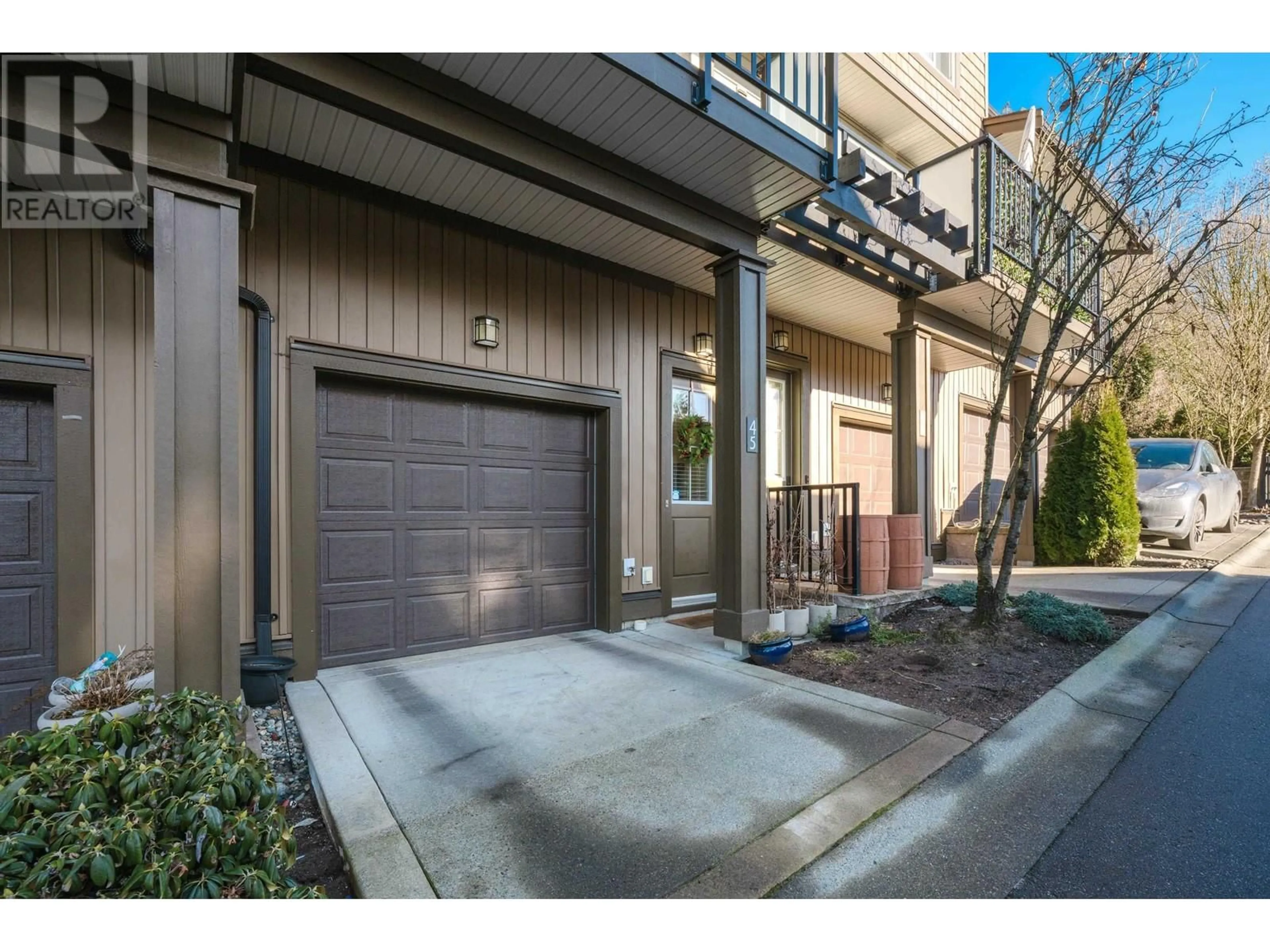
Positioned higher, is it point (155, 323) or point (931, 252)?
point (931, 252)

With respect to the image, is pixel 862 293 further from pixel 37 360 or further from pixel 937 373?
pixel 37 360

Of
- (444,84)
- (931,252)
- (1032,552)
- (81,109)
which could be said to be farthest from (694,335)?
(1032,552)

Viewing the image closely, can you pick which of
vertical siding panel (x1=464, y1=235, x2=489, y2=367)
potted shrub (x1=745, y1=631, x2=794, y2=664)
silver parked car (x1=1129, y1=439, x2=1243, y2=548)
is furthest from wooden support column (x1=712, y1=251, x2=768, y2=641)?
silver parked car (x1=1129, y1=439, x2=1243, y2=548)

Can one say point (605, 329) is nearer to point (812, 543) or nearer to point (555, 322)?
point (555, 322)

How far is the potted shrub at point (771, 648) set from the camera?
366 centimetres

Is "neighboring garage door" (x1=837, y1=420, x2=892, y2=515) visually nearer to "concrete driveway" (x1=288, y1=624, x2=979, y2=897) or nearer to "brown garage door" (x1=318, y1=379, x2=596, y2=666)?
"brown garage door" (x1=318, y1=379, x2=596, y2=666)

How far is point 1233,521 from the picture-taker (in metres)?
9.31

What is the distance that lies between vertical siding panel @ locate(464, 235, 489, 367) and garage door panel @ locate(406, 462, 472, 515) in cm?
75

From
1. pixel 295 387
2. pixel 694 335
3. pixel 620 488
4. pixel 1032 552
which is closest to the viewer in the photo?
pixel 295 387

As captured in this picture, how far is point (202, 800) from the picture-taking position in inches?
57.1

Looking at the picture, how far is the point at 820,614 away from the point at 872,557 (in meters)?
0.64

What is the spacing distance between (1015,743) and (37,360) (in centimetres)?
473

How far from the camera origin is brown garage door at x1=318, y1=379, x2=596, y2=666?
369 centimetres

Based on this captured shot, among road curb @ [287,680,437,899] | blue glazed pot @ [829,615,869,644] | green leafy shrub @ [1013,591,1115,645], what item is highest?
green leafy shrub @ [1013,591,1115,645]
